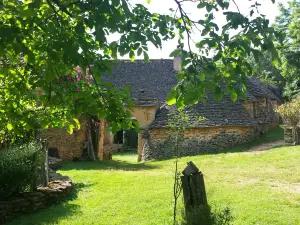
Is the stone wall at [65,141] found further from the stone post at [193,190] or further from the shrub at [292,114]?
the stone post at [193,190]

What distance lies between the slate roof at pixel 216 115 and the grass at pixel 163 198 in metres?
9.27

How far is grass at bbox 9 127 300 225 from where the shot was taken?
7.54 meters

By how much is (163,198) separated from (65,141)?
12298 mm

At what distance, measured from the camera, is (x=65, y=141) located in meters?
20.3

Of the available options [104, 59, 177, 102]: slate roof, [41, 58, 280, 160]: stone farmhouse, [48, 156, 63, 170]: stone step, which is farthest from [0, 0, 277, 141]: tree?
[104, 59, 177, 102]: slate roof

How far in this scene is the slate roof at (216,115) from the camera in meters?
23.9

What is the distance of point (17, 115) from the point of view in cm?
486

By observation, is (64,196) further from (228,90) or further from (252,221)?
(228,90)

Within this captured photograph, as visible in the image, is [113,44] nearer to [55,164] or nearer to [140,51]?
[140,51]

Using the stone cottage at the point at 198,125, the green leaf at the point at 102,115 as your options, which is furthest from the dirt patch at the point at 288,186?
the stone cottage at the point at 198,125

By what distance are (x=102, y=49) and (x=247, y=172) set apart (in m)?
10.4

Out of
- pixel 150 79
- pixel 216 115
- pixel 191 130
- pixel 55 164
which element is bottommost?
pixel 55 164

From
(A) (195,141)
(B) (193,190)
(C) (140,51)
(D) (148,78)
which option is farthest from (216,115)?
(C) (140,51)

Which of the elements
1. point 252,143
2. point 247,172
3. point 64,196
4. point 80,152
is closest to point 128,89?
point 64,196
